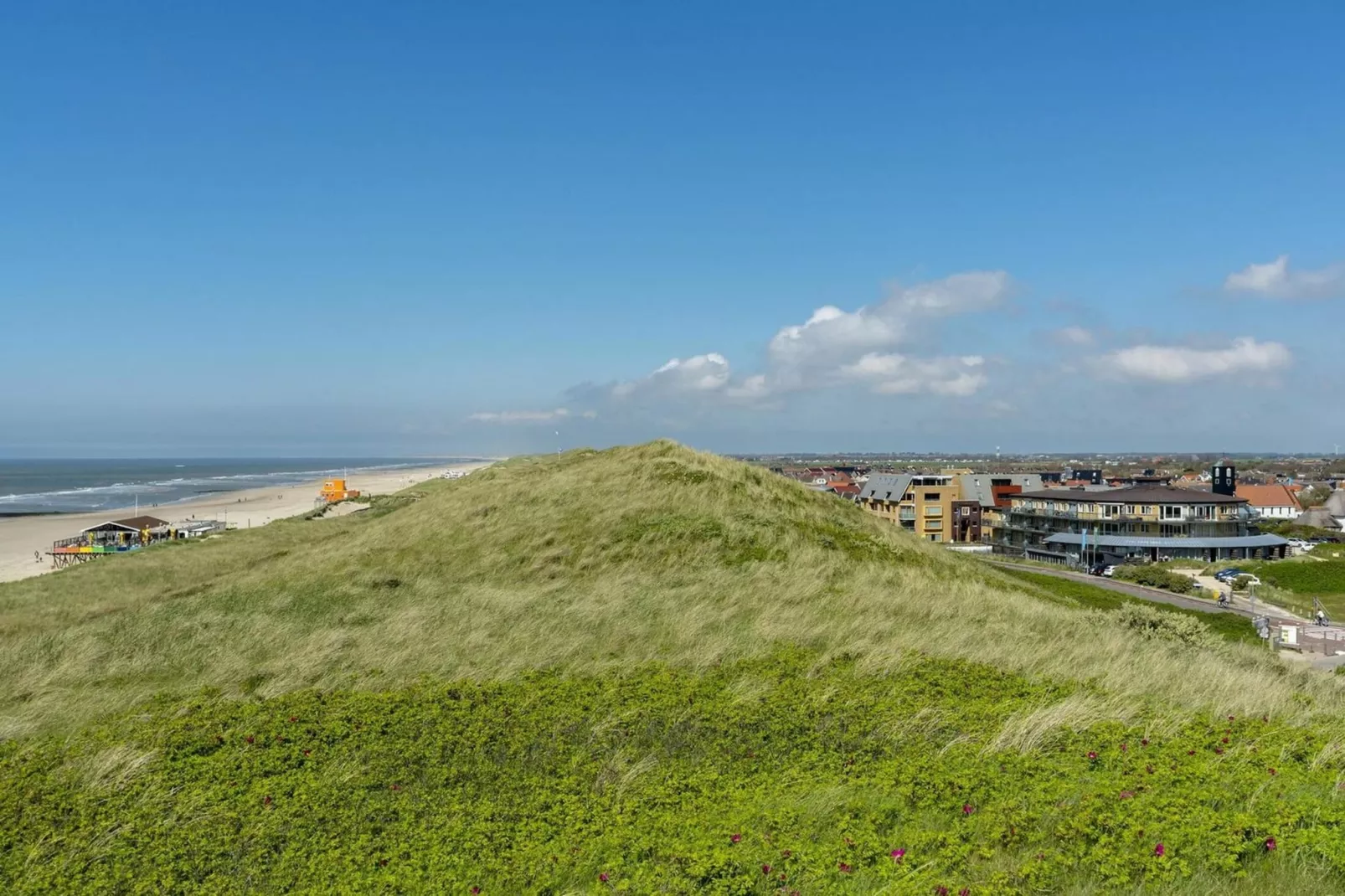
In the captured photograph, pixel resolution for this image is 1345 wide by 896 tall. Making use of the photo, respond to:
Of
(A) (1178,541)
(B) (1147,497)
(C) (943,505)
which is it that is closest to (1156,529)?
(A) (1178,541)

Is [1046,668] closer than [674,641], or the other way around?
[1046,668]

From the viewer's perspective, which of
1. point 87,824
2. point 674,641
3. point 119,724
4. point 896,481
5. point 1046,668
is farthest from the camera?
point 896,481

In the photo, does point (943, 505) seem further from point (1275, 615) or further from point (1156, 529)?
point (1275, 615)

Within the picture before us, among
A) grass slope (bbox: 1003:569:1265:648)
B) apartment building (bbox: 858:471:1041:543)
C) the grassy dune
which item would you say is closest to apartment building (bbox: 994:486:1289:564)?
apartment building (bbox: 858:471:1041:543)

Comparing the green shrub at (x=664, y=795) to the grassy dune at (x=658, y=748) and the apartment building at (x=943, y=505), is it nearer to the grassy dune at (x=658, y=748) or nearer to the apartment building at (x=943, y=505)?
the grassy dune at (x=658, y=748)

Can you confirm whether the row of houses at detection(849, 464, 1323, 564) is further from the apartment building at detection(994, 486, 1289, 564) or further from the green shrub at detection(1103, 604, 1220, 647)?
the green shrub at detection(1103, 604, 1220, 647)

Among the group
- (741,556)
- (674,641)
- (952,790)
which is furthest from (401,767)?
(741,556)

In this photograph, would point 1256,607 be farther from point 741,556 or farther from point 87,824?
point 87,824
